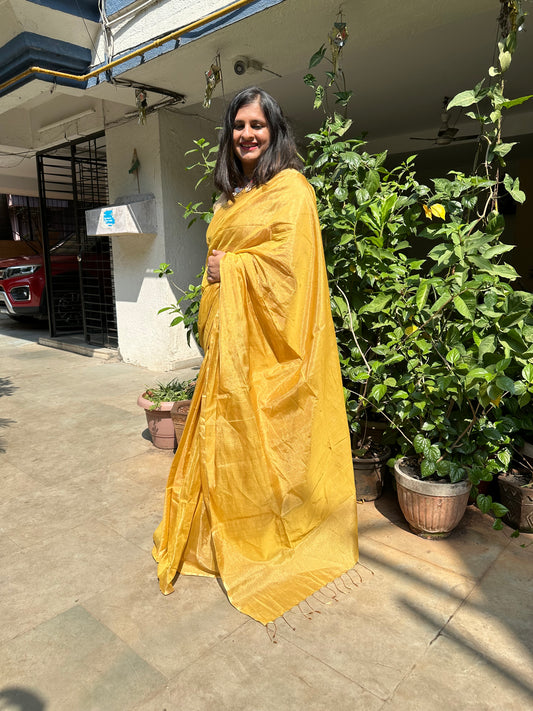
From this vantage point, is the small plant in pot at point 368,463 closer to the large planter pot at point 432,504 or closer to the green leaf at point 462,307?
the large planter pot at point 432,504

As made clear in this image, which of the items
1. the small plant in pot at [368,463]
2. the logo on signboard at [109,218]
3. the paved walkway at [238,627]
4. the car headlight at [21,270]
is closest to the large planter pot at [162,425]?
the paved walkway at [238,627]

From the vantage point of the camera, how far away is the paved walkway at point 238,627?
4.81ft

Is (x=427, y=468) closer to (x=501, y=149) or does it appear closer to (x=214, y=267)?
(x=214, y=267)

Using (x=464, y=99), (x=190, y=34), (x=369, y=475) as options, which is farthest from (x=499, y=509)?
(x=190, y=34)

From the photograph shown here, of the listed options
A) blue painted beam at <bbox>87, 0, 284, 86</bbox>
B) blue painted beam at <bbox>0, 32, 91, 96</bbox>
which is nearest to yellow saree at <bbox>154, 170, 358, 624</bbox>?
blue painted beam at <bbox>87, 0, 284, 86</bbox>

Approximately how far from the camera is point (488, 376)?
189cm

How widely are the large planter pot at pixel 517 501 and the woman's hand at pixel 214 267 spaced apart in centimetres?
157

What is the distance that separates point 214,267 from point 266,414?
585 millimetres

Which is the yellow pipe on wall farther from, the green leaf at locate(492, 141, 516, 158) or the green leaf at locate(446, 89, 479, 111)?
the green leaf at locate(492, 141, 516, 158)

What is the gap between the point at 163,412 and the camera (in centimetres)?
328

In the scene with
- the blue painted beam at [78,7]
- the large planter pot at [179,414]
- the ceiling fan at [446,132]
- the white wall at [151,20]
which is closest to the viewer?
the large planter pot at [179,414]

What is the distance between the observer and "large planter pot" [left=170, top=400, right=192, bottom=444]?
123 inches

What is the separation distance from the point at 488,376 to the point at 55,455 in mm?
2650

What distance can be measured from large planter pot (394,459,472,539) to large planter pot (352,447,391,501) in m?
0.29
